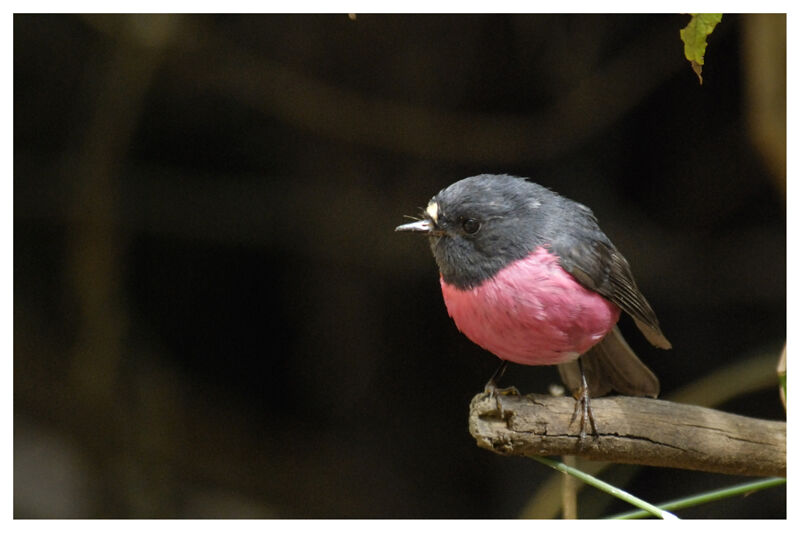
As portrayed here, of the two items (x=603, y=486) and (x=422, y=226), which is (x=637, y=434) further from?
(x=422, y=226)

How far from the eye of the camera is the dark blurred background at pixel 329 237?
6.60 ft

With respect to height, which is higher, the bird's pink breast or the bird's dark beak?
the bird's dark beak

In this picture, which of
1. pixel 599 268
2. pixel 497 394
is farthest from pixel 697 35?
pixel 497 394

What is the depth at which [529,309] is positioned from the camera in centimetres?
108

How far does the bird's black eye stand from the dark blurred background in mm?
764

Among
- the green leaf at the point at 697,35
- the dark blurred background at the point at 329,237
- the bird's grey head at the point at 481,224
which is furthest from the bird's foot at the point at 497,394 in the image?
the dark blurred background at the point at 329,237

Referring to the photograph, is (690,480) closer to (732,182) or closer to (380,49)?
(732,182)

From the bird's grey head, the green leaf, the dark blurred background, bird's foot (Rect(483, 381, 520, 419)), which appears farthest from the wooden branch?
the green leaf

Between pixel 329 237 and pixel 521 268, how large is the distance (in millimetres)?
1423

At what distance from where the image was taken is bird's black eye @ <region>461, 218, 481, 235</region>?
3.51 ft

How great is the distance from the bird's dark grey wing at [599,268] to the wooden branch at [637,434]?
0.20m

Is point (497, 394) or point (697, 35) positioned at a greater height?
point (697, 35)

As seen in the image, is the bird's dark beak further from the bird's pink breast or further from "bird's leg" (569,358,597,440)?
"bird's leg" (569,358,597,440)

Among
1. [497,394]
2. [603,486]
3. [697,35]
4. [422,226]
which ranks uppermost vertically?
[697,35]
